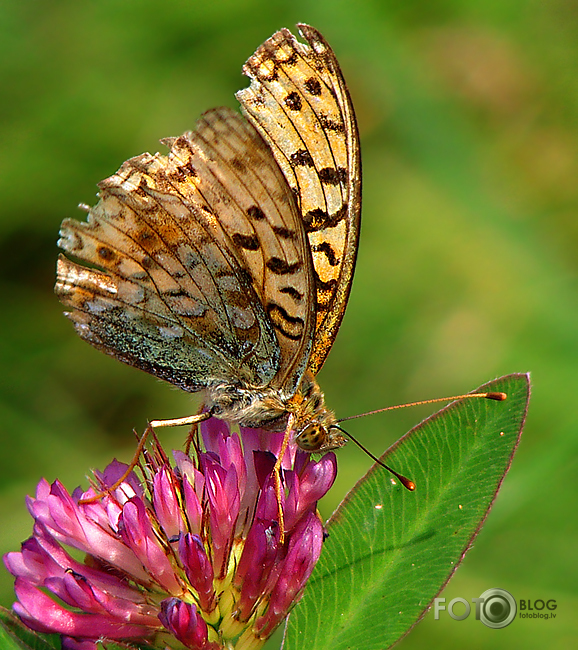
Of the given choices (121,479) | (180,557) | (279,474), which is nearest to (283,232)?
(279,474)

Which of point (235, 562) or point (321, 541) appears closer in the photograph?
point (321, 541)

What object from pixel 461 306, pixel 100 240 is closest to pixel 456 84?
pixel 461 306

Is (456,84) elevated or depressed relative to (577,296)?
elevated

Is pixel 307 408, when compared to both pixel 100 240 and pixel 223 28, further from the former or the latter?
pixel 223 28

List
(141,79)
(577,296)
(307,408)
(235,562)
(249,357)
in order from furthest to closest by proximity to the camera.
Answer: (141,79)
(577,296)
(249,357)
(307,408)
(235,562)

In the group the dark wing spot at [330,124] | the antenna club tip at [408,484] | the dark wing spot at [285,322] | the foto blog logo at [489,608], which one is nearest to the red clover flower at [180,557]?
the antenna club tip at [408,484]

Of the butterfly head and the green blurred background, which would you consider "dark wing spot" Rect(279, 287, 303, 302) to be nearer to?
the butterfly head

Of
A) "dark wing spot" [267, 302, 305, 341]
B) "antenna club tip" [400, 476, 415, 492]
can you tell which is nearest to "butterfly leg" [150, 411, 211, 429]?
"dark wing spot" [267, 302, 305, 341]

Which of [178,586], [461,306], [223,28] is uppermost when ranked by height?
[223,28]
